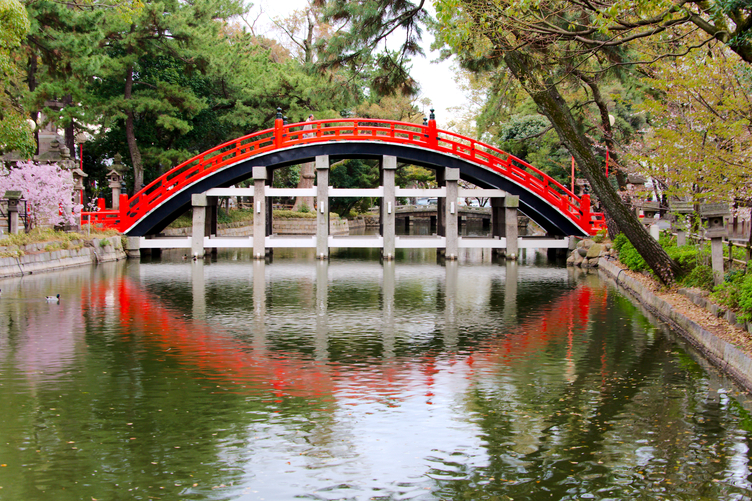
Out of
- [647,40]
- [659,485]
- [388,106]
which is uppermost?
[388,106]

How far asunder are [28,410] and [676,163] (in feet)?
42.4

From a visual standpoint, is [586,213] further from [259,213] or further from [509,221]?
[259,213]

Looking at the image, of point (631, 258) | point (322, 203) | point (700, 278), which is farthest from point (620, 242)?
point (322, 203)

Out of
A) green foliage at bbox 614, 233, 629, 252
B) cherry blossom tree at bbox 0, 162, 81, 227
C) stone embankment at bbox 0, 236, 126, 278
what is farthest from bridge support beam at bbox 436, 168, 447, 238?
cherry blossom tree at bbox 0, 162, 81, 227

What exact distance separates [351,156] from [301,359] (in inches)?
773

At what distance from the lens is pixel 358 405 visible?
318 inches

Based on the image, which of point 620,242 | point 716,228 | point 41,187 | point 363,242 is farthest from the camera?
point 363,242

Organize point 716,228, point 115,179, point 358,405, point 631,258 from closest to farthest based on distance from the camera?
point 358,405 → point 716,228 → point 631,258 → point 115,179

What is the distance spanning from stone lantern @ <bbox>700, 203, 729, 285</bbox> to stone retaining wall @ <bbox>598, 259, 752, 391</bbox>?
1.00m

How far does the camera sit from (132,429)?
723cm

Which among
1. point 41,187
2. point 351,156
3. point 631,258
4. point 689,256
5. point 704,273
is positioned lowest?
point 704,273

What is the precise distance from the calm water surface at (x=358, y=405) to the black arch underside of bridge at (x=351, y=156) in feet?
43.7

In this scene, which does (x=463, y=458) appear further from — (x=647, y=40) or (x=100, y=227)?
(x=100, y=227)

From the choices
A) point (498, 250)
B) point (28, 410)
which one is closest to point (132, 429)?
→ point (28, 410)
